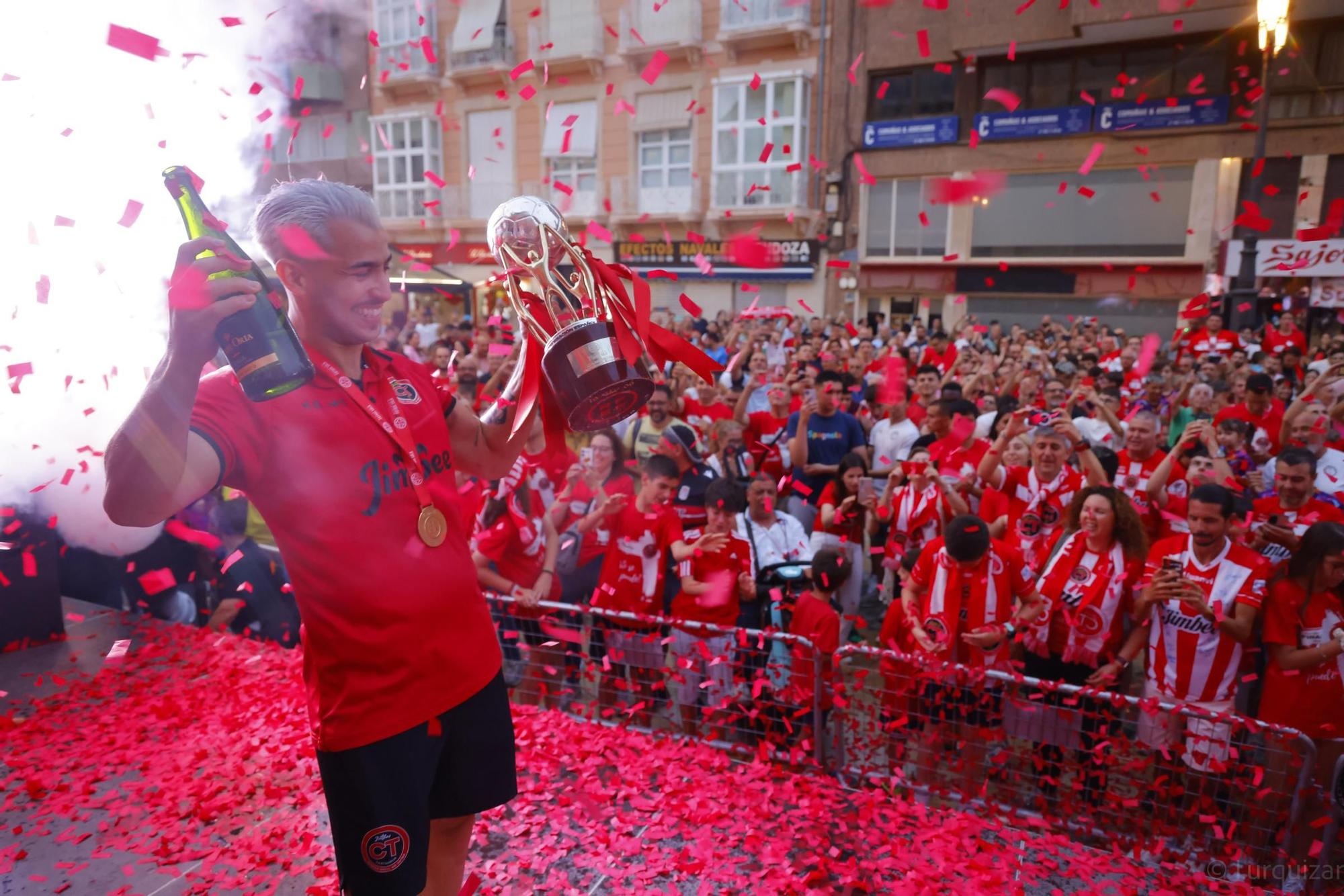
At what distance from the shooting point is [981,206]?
21234mm

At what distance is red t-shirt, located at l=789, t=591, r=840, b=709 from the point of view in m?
3.81

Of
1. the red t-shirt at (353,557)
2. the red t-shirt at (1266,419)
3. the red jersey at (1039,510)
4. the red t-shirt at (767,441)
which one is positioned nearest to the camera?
the red t-shirt at (353,557)

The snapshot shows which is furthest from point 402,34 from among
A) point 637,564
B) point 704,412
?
point 637,564

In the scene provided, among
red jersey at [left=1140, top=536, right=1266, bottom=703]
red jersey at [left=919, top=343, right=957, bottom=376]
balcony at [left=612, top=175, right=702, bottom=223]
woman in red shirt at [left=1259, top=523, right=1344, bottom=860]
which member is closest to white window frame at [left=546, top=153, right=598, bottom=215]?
balcony at [left=612, top=175, right=702, bottom=223]

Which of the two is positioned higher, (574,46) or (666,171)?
(574,46)

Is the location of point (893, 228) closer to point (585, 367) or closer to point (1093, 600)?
point (1093, 600)

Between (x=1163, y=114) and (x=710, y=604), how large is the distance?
19.6 metres

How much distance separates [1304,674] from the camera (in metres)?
3.51

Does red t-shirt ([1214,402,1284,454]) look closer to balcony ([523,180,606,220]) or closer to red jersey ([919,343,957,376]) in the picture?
red jersey ([919,343,957,376])

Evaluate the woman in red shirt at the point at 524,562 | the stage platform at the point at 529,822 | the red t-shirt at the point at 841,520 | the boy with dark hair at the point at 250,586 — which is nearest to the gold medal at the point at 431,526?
the stage platform at the point at 529,822

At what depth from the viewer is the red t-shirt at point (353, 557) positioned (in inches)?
69.6

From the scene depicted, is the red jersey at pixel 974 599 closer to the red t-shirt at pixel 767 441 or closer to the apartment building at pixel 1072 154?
the red t-shirt at pixel 767 441

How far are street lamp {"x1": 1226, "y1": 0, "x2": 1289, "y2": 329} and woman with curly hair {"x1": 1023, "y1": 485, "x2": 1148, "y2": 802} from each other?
703 cm

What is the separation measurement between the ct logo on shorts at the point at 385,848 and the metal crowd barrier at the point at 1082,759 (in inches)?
84.7
